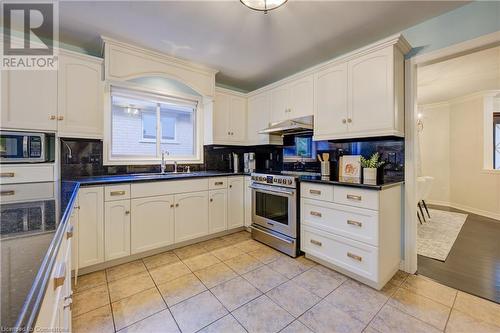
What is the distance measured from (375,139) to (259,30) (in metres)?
1.73

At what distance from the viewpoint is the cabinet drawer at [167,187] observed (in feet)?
7.63

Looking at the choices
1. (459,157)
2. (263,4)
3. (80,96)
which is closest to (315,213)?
(263,4)

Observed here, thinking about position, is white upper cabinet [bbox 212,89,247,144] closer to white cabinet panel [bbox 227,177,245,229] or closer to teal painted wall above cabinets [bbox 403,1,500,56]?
white cabinet panel [bbox 227,177,245,229]

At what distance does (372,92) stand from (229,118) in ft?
6.87

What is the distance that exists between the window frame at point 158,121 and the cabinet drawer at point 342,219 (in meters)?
1.99

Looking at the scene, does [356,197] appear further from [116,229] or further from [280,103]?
[116,229]

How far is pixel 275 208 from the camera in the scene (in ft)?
8.94

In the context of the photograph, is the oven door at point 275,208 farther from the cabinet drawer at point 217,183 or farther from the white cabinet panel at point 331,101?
the white cabinet panel at point 331,101

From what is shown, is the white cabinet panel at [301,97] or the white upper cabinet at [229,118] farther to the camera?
the white upper cabinet at [229,118]

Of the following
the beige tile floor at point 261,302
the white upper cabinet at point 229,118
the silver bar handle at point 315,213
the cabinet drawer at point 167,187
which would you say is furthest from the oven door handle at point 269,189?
the white upper cabinet at point 229,118

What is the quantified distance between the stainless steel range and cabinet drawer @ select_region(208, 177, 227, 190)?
41cm

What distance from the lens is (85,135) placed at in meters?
2.29

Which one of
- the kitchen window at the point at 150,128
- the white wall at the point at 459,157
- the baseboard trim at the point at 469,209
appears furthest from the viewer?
the white wall at the point at 459,157

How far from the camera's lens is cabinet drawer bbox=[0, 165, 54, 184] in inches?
74.5
